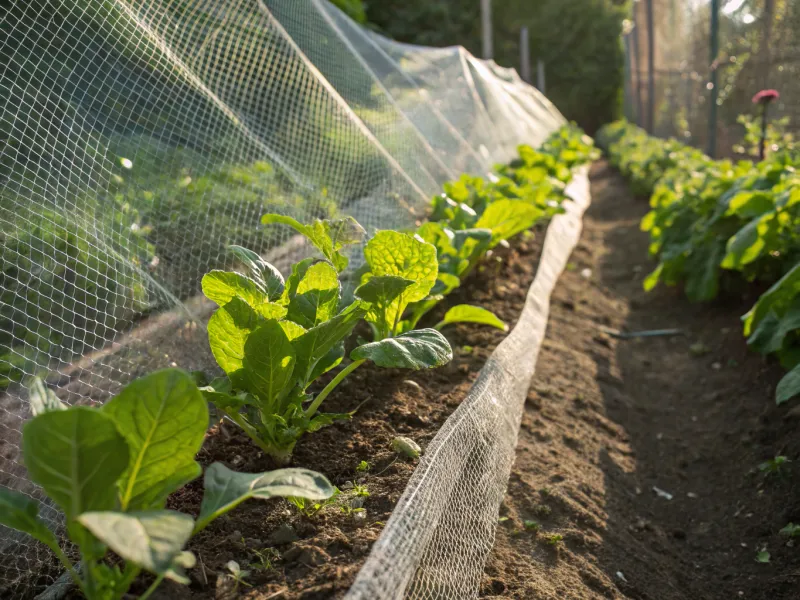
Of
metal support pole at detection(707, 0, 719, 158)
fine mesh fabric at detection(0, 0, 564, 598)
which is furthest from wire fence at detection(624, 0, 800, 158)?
fine mesh fabric at detection(0, 0, 564, 598)

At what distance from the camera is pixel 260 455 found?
1983 millimetres

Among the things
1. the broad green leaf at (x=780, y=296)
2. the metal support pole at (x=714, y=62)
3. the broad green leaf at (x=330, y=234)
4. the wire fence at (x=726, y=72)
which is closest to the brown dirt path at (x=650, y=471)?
the broad green leaf at (x=780, y=296)

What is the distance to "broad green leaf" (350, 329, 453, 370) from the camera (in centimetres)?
174

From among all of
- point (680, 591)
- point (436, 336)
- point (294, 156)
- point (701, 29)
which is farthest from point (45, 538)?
point (701, 29)

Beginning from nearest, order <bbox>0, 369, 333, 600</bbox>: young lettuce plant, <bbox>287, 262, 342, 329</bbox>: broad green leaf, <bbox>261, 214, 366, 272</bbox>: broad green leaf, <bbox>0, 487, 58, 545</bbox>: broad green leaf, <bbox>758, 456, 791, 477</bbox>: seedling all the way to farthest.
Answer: <bbox>0, 369, 333, 600</bbox>: young lettuce plant, <bbox>0, 487, 58, 545</bbox>: broad green leaf, <bbox>287, 262, 342, 329</bbox>: broad green leaf, <bbox>261, 214, 366, 272</bbox>: broad green leaf, <bbox>758, 456, 791, 477</bbox>: seedling

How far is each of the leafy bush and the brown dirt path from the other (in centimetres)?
25

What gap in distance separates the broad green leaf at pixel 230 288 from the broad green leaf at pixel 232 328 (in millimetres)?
49

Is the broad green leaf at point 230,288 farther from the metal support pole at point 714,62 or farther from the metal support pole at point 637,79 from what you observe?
the metal support pole at point 637,79

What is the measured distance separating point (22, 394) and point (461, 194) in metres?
2.54

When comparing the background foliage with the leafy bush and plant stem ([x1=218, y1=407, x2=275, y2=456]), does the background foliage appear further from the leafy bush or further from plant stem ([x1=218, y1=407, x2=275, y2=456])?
plant stem ([x1=218, y1=407, x2=275, y2=456])

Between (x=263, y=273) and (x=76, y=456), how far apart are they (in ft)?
2.79

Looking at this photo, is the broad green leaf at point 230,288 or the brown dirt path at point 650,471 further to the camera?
the brown dirt path at point 650,471

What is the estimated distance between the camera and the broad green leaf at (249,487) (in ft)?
4.34

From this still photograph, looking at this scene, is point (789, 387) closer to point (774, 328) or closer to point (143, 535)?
point (774, 328)
